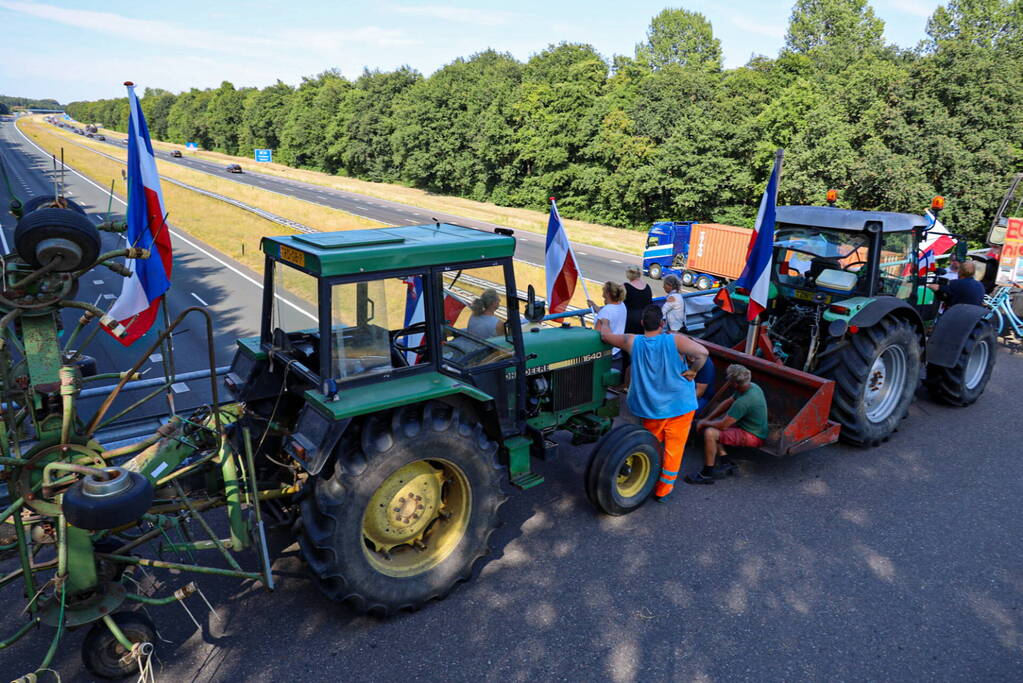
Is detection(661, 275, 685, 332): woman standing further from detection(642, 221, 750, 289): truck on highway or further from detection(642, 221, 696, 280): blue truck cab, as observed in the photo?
detection(642, 221, 696, 280): blue truck cab

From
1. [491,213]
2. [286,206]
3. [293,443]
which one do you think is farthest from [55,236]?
[491,213]

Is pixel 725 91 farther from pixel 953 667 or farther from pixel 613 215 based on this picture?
pixel 953 667

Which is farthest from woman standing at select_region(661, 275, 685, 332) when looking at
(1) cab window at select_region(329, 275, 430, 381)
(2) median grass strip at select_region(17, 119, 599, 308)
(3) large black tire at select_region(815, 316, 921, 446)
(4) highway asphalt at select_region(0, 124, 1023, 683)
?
(1) cab window at select_region(329, 275, 430, 381)

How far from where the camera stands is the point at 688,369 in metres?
6.18

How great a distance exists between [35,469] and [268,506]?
1.60m

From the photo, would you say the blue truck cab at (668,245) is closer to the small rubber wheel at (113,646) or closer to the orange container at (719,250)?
the orange container at (719,250)

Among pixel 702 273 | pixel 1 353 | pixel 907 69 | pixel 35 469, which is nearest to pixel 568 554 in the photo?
pixel 35 469

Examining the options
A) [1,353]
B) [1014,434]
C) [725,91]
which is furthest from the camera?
[725,91]

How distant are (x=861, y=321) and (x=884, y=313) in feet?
1.03

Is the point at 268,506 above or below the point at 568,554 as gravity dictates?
above

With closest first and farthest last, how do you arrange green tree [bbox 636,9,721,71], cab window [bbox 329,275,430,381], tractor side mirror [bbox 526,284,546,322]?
cab window [bbox 329,275,430,381], tractor side mirror [bbox 526,284,546,322], green tree [bbox 636,9,721,71]

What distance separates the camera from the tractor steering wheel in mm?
4766

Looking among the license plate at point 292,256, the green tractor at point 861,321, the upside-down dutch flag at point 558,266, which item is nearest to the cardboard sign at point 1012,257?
the green tractor at point 861,321

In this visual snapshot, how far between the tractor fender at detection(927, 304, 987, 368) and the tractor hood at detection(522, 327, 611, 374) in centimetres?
493
